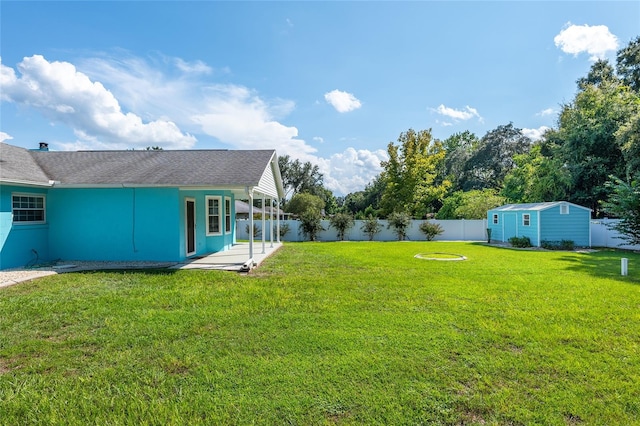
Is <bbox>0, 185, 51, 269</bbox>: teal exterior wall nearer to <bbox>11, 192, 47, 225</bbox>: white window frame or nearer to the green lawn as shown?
<bbox>11, 192, 47, 225</bbox>: white window frame

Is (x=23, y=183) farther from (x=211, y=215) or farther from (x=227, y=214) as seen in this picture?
(x=227, y=214)

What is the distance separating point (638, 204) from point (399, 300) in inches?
247

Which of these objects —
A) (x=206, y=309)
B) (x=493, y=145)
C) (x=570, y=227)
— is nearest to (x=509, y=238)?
(x=570, y=227)

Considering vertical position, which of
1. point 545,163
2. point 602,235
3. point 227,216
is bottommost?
point 602,235

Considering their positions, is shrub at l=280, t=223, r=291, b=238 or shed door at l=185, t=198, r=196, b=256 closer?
shed door at l=185, t=198, r=196, b=256

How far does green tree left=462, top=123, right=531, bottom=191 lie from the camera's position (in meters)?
37.2

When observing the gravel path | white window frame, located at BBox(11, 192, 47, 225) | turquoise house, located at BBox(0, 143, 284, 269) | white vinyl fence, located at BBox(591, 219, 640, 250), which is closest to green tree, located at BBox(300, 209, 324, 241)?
turquoise house, located at BBox(0, 143, 284, 269)

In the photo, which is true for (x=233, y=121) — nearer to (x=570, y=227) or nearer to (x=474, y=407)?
(x=474, y=407)

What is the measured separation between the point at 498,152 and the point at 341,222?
27.2 metres

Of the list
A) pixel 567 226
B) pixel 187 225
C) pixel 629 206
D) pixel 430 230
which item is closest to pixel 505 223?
pixel 567 226

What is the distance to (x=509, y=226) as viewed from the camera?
18.1m

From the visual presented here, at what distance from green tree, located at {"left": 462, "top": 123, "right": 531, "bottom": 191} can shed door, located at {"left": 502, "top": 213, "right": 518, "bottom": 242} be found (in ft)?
68.5

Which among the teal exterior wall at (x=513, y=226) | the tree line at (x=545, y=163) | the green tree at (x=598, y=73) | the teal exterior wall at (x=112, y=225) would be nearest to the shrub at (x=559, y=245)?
the teal exterior wall at (x=513, y=226)

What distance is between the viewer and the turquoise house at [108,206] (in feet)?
30.8
